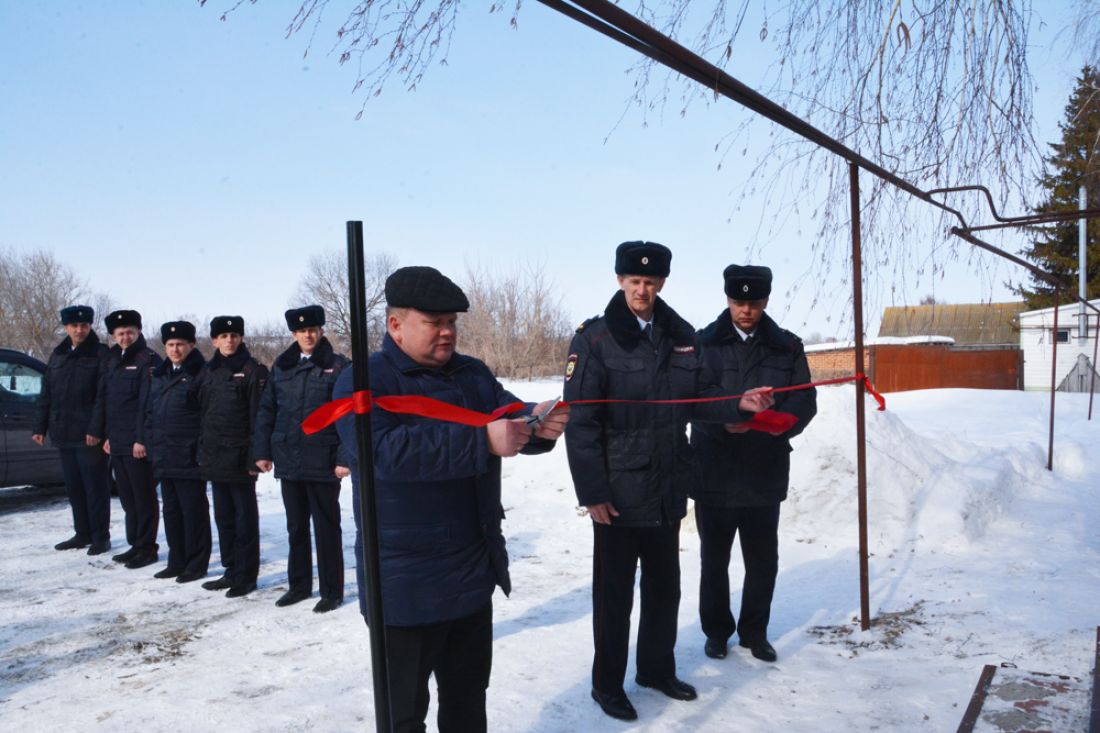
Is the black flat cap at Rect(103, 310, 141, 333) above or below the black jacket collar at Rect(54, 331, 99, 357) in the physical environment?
above

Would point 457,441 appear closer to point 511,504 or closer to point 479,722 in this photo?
point 479,722

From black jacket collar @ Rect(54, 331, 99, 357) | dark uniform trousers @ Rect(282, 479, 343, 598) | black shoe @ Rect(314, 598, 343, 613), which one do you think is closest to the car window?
black jacket collar @ Rect(54, 331, 99, 357)

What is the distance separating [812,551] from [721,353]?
288cm

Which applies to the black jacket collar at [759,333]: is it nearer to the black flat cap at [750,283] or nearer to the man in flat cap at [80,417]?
the black flat cap at [750,283]

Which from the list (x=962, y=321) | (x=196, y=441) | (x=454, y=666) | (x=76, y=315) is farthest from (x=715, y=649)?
(x=962, y=321)

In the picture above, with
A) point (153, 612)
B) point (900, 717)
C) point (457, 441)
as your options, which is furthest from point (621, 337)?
point (153, 612)

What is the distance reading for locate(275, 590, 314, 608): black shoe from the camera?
5.53 meters

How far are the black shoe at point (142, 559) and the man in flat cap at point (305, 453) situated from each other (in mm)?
1917

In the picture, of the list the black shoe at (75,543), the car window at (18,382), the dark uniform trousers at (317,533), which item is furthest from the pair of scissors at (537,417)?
the car window at (18,382)

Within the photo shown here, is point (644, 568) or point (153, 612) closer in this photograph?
point (644, 568)

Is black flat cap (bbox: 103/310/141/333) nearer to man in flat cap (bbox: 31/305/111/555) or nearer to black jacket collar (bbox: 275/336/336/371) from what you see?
man in flat cap (bbox: 31/305/111/555)

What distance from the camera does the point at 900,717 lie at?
11.6 feet

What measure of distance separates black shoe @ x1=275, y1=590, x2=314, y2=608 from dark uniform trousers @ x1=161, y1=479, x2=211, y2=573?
3.76 ft

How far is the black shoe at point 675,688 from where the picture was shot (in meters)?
3.78
